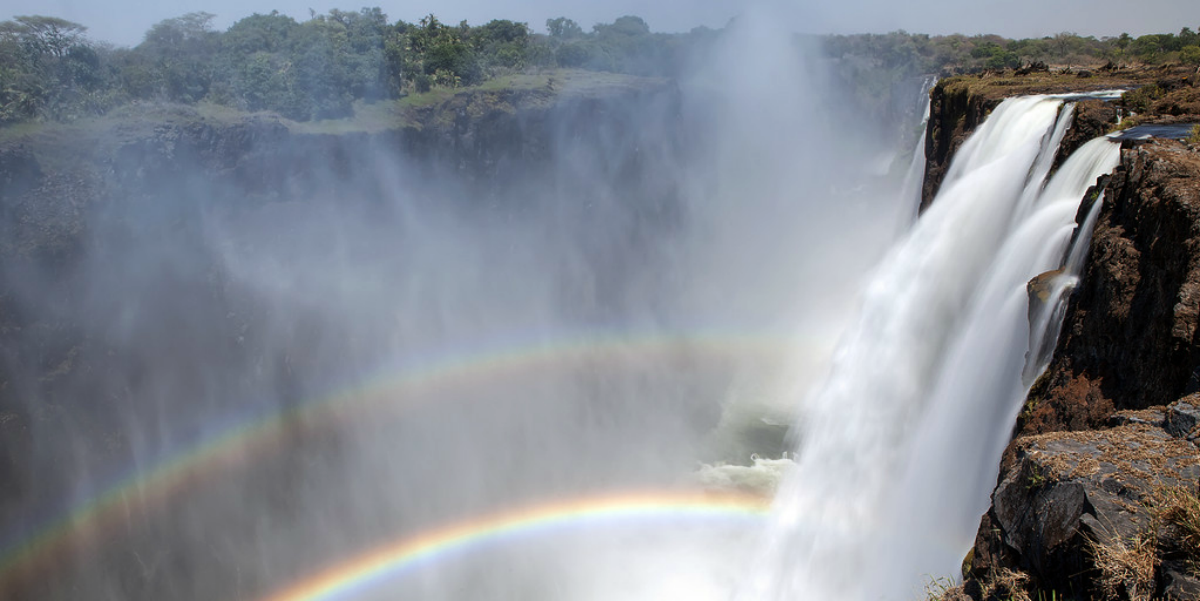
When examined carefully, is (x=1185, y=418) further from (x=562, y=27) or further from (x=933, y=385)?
(x=562, y=27)

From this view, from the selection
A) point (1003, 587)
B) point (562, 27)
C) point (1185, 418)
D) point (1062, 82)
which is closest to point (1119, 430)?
point (1185, 418)

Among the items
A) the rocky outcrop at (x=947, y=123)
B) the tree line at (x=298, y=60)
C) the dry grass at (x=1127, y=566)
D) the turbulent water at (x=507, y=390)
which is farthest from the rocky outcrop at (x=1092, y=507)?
the tree line at (x=298, y=60)

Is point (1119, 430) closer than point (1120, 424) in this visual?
Yes

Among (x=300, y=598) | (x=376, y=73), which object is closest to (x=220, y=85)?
(x=376, y=73)

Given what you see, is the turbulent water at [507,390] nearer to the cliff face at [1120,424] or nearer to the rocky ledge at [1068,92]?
the rocky ledge at [1068,92]

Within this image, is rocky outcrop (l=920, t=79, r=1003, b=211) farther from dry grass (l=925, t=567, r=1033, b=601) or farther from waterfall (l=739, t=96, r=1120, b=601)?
dry grass (l=925, t=567, r=1033, b=601)

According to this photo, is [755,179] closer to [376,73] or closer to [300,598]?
[376,73]

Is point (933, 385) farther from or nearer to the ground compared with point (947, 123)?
nearer to the ground
